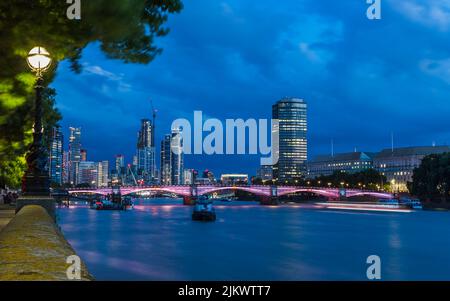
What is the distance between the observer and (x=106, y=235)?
205ft

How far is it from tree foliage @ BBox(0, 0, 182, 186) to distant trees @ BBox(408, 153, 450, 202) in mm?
111969

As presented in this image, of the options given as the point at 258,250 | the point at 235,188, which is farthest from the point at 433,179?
the point at 258,250

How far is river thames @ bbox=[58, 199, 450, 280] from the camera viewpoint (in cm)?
3806

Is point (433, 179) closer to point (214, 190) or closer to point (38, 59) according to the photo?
point (214, 190)

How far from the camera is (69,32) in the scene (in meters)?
11.1

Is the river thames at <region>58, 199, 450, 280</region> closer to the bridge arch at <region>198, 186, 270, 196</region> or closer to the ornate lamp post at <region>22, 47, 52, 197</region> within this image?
the ornate lamp post at <region>22, 47, 52, 197</region>

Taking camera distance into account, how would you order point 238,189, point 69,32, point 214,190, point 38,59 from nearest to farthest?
point 69,32 < point 38,59 < point 238,189 < point 214,190

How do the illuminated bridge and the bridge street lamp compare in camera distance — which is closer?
the bridge street lamp

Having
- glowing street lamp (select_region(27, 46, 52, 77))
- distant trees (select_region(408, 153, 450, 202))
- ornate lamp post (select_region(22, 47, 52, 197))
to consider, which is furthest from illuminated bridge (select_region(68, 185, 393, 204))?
glowing street lamp (select_region(27, 46, 52, 77))

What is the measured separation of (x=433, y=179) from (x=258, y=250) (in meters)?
77.4
